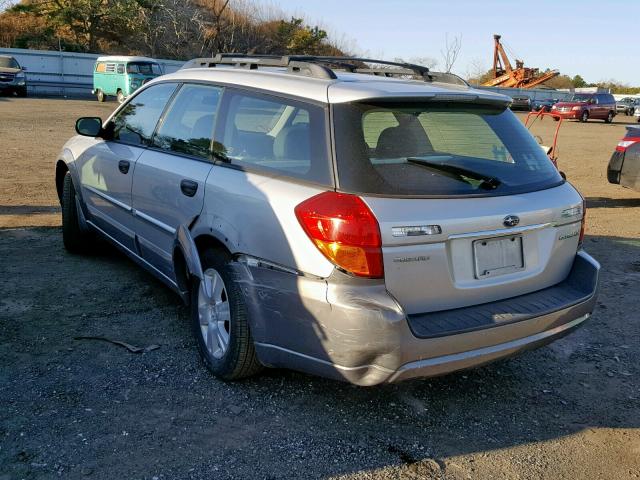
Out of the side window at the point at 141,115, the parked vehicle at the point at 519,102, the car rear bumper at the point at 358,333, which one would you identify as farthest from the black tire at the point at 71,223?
the parked vehicle at the point at 519,102

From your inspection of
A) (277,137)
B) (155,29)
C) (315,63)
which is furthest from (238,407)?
(155,29)

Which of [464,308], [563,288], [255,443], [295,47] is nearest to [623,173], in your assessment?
[563,288]

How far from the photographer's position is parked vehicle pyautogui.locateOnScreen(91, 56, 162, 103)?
28.4 metres

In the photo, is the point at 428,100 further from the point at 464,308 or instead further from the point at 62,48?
the point at 62,48

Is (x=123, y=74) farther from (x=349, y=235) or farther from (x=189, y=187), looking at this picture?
(x=349, y=235)

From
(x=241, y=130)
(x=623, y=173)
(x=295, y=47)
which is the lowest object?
(x=623, y=173)

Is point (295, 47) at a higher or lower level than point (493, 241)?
higher

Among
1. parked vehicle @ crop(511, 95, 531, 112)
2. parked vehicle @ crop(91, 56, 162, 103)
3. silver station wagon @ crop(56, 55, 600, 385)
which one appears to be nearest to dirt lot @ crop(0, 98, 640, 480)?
silver station wagon @ crop(56, 55, 600, 385)

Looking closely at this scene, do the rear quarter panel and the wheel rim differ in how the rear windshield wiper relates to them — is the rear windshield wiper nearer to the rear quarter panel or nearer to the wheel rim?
the rear quarter panel

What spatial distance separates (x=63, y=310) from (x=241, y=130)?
199 cm

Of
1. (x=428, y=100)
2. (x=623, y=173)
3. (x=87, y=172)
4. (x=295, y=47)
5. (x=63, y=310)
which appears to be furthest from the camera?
(x=295, y=47)

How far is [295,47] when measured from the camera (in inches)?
2094

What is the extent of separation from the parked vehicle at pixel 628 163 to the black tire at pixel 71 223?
806 cm

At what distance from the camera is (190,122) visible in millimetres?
4160
